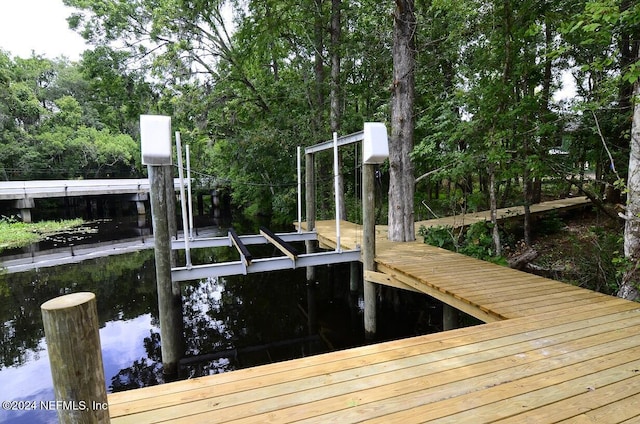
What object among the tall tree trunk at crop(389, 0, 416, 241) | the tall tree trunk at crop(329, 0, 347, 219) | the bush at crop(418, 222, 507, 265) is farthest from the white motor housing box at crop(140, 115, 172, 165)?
the tall tree trunk at crop(329, 0, 347, 219)

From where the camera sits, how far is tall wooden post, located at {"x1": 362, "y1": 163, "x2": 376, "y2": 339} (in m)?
4.31

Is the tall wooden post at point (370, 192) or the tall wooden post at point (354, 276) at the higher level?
the tall wooden post at point (370, 192)

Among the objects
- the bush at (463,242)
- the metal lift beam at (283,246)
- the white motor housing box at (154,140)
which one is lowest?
the bush at (463,242)

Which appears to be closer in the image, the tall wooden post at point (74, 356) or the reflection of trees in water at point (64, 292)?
the tall wooden post at point (74, 356)

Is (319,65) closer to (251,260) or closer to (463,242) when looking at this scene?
(463,242)

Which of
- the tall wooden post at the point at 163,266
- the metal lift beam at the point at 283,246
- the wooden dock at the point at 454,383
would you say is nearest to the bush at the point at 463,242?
the metal lift beam at the point at 283,246

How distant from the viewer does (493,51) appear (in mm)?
5426

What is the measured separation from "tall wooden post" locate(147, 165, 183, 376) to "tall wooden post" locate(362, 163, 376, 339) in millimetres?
2379

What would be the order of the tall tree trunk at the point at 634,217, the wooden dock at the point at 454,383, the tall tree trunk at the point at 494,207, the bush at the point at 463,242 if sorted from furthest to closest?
1. the bush at the point at 463,242
2. the tall tree trunk at the point at 494,207
3. the tall tree trunk at the point at 634,217
4. the wooden dock at the point at 454,383

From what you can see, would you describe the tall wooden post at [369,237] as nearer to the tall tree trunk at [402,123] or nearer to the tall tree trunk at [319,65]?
the tall tree trunk at [402,123]

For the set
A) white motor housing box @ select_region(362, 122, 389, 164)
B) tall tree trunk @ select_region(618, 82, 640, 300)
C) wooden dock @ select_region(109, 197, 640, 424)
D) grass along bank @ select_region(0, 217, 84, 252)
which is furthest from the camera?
grass along bank @ select_region(0, 217, 84, 252)

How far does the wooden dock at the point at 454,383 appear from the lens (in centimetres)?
165

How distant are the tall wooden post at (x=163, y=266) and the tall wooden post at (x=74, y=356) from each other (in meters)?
2.38

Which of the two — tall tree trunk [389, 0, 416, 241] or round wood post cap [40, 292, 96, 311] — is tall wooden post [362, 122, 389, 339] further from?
round wood post cap [40, 292, 96, 311]
